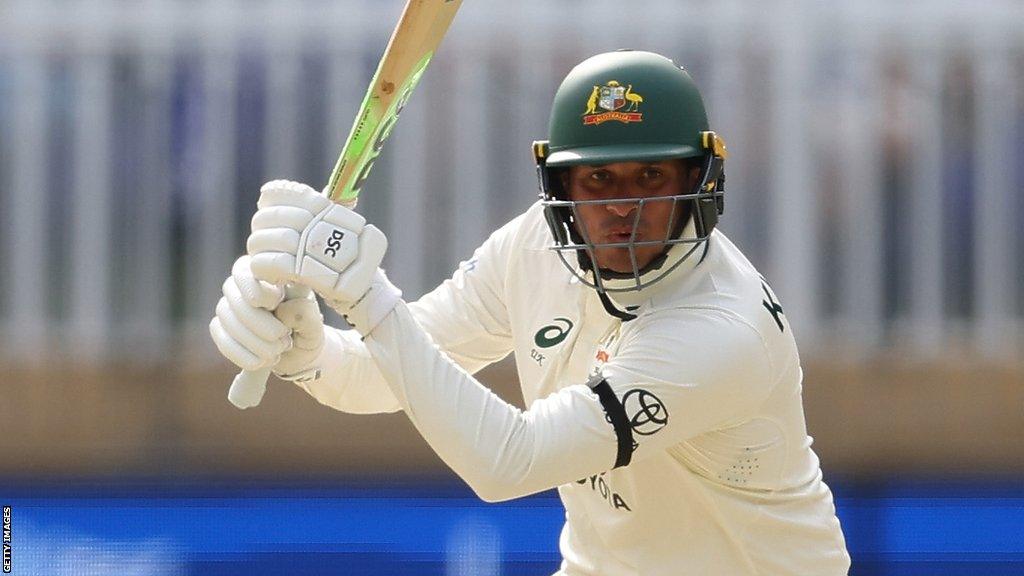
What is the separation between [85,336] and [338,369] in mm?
2910

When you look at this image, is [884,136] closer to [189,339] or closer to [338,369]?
[189,339]

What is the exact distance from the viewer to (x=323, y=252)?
286 cm

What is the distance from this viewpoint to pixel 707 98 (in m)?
6.00

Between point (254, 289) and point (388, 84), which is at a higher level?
point (388, 84)

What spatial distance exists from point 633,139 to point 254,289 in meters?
0.71

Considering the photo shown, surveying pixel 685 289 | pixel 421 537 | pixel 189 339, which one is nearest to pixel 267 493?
pixel 421 537

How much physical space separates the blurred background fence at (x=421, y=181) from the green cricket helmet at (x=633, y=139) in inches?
110

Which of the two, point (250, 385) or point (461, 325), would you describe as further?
point (461, 325)

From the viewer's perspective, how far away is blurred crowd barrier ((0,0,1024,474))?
6.00 m

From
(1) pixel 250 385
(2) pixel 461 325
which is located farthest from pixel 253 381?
(2) pixel 461 325

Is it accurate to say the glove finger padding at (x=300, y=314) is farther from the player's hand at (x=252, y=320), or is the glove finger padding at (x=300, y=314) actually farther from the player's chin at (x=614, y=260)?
the player's chin at (x=614, y=260)

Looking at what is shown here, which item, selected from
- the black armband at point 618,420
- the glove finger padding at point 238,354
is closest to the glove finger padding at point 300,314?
the glove finger padding at point 238,354

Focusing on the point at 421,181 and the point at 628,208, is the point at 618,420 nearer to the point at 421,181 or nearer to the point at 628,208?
the point at 628,208

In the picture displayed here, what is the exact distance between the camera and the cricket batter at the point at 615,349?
2.89m
